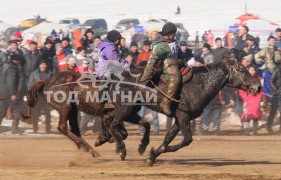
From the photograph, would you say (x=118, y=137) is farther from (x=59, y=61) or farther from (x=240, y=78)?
(x=59, y=61)

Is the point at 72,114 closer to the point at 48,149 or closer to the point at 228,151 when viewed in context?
the point at 48,149

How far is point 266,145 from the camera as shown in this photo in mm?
16578

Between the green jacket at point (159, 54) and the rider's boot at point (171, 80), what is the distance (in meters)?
0.12

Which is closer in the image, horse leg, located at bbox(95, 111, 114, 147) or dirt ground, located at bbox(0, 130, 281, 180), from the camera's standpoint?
dirt ground, located at bbox(0, 130, 281, 180)

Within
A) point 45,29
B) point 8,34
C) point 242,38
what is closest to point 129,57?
point 242,38

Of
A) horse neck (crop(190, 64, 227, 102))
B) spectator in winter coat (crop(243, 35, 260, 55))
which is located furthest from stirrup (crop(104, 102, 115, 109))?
spectator in winter coat (crop(243, 35, 260, 55))

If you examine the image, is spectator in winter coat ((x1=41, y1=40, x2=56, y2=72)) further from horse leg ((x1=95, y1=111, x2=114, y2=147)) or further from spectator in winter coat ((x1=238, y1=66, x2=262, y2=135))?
horse leg ((x1=95, y1=111, x2=114, y2=147))

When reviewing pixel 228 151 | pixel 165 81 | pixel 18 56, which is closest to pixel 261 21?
pixel 18 56

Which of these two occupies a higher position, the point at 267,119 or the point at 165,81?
the point at 165,81

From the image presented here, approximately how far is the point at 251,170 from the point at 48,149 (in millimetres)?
5022

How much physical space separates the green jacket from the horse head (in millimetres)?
1023

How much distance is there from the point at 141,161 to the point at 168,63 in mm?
1856

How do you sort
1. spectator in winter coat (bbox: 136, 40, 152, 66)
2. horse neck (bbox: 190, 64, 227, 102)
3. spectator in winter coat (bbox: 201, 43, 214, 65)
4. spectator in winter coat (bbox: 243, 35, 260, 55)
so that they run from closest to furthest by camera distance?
horse neck (bbox: 190, 64, 227, 102), spectator in winter coat (bbox: 136, 40, 152, 66), spectator in winter coat (bbox: 201, 43, 214, 65), spectator in winter coat (bbox: 243, 35, 260, 55)

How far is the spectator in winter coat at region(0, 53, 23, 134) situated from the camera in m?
18.9
